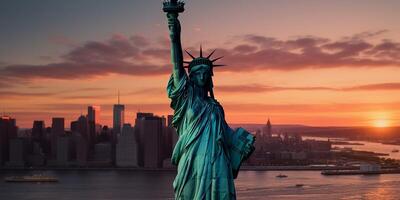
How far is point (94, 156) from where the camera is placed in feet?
166

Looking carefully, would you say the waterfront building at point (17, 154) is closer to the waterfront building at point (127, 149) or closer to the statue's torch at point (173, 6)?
the waterfront building at point (127, 149)

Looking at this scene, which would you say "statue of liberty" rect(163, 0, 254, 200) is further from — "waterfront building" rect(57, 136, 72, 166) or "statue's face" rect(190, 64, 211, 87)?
"waterfront building" rect(57, 136, 72, 166)

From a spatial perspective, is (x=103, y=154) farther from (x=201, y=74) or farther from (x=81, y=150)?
(x=201, y=74)

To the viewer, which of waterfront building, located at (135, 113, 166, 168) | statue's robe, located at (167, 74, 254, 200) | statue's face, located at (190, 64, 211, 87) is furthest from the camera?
waterfront building, located at (135, 113, 166, 168)

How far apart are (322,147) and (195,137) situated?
203 ft

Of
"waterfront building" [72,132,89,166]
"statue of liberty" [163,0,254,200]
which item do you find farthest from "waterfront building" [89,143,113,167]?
"statue of liberty" [163,0,254,200]

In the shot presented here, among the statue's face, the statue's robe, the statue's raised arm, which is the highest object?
the statue's raised arm

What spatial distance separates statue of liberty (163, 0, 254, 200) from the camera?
4.74 m

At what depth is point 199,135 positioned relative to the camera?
4789 millimetres

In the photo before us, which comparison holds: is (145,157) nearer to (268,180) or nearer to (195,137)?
(268,180)

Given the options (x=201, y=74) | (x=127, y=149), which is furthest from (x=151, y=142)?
(x=201, y=74)

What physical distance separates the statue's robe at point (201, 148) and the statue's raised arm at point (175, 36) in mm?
61

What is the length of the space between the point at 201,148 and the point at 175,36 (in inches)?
30.1

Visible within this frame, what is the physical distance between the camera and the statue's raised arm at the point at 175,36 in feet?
15.7
